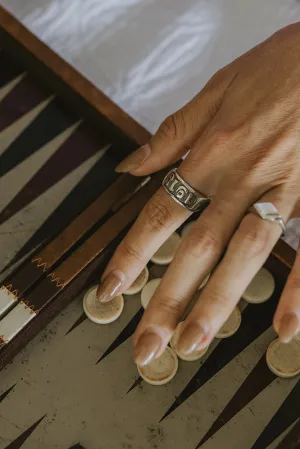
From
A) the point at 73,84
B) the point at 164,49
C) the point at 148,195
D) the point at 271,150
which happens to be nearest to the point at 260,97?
the point at 271,150

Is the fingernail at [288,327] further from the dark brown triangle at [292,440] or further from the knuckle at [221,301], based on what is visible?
the dark brown triangle at [292,440]

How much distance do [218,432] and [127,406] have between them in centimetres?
16

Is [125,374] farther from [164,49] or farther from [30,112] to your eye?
[164,49]

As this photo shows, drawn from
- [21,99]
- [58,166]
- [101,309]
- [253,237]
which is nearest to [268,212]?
[253,237]

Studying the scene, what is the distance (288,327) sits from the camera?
77 centimetres

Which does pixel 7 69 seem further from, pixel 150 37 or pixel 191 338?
pixel 191 338

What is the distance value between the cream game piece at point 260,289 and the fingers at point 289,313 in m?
0.25

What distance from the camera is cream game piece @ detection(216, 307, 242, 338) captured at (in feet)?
3.35

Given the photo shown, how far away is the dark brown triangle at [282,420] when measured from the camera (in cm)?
95

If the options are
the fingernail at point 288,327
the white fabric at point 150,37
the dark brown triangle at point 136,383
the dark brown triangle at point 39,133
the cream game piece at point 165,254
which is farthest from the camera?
the white fabric at point 150,37

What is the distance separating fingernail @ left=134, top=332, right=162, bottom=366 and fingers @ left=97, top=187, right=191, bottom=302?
0.44 feet

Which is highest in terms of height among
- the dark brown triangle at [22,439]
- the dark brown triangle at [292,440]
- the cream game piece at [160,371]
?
the dark brown triangle at [292,440]

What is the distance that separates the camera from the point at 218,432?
947mm

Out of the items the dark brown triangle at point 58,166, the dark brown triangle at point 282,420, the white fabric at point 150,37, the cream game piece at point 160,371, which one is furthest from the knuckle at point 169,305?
the white fabric at point 150,37
